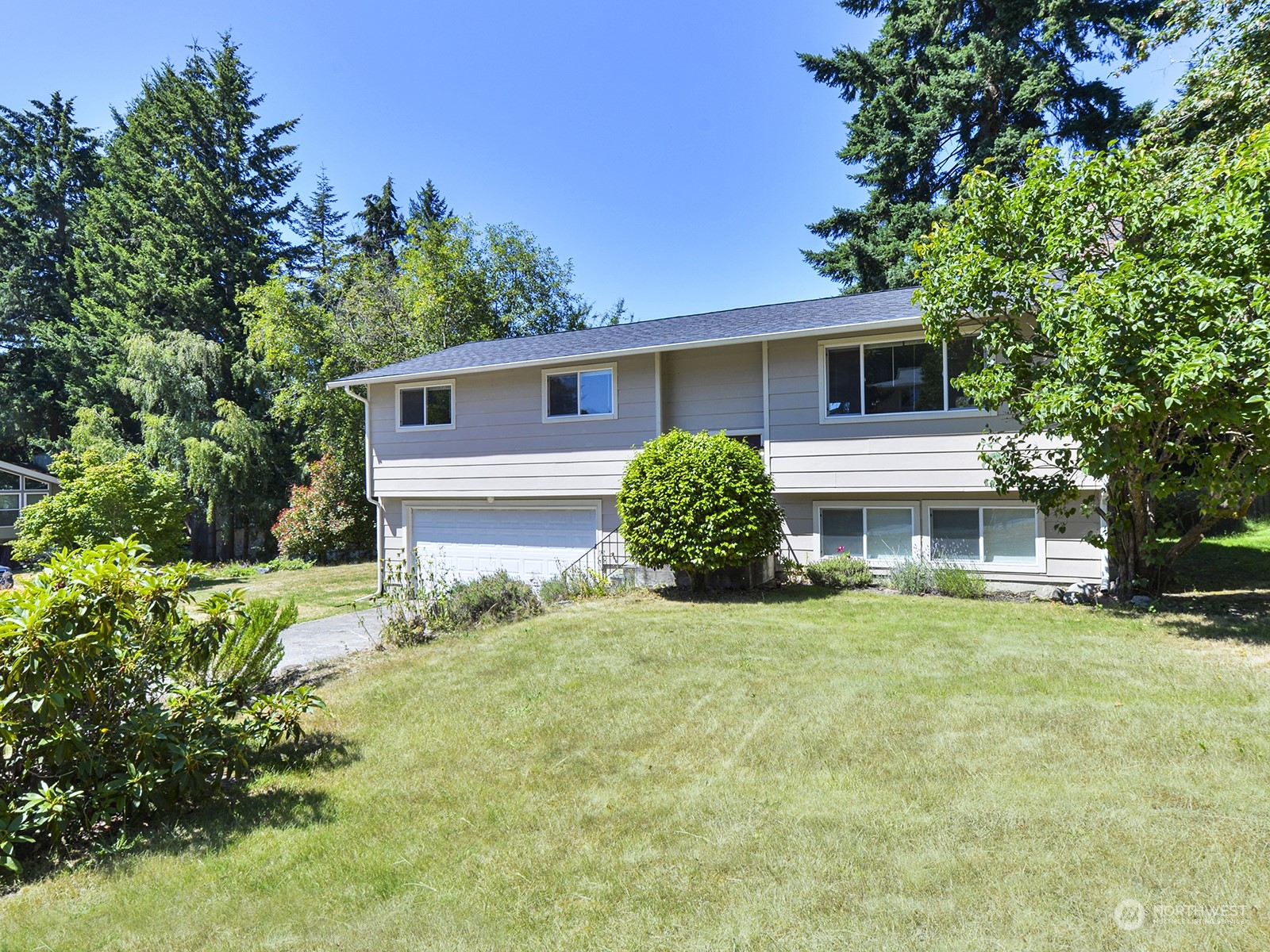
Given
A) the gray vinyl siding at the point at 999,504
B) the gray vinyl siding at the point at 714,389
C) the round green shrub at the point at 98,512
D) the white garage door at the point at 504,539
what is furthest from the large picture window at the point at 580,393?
the round green shrub at the point at 98,512

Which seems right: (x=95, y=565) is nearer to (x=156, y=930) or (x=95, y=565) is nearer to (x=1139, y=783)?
(x=156, y=930)

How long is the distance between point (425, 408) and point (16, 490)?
19850mm

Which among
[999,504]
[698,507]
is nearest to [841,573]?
[999,504]

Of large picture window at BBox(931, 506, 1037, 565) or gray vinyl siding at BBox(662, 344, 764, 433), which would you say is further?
gray vinyl siding at BBox(662, 344, 764, 433)

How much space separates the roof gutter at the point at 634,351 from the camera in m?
10.4

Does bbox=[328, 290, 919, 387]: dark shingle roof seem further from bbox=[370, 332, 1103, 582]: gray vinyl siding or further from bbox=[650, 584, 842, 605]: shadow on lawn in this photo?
bbox=[650, 584, 842, 605]: shadow on lawn

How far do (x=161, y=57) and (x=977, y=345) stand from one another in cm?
3633

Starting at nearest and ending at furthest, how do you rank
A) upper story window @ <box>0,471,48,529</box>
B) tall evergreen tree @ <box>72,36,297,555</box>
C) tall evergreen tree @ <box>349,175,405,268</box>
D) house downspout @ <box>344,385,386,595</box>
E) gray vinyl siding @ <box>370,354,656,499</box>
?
1. gray vinyl siding @ <box>370,354,656,499</box>
2. house downspout @ <box>344,385,386,595</box>
3. upper story window @ <box>0,471,48,529</box>
4. tall evergreen tree @ <box>72,36,297,555</box>
5. tall evergreen tree @ <box>349,175,405,268</box>

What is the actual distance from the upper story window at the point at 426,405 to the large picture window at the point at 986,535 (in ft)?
31.6

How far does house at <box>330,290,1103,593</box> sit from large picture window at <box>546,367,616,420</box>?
31 millimetres

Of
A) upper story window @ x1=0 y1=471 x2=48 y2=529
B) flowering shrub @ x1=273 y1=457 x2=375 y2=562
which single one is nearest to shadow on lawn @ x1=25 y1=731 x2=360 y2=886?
flowering shrub @ x1=273 y1=457 x2=375 y2=562

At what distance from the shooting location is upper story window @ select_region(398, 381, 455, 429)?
14.8 meters

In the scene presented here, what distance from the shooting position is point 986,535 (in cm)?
1066

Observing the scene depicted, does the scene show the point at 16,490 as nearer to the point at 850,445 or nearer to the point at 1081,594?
the point at 850,445
